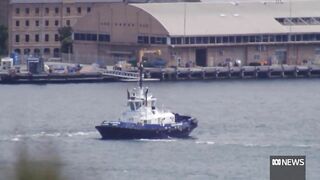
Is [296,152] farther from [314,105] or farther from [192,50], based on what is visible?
[192,50]

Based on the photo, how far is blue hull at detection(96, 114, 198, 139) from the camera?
1952 centimetres

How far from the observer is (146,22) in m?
34.0

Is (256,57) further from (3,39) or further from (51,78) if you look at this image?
(3,39)

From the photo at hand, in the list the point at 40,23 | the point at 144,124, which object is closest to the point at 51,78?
the point at 40,23

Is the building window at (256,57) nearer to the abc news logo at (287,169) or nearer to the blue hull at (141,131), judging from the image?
the blue hull at (141,131)

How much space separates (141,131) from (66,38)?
16.7 metres

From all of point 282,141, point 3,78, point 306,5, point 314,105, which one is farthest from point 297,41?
point 282,141

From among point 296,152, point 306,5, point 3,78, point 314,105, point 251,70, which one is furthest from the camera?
point 306,5

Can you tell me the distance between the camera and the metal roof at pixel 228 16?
34.3 m

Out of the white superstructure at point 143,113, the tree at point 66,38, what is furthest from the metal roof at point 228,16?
the white superstructure at point 143,113

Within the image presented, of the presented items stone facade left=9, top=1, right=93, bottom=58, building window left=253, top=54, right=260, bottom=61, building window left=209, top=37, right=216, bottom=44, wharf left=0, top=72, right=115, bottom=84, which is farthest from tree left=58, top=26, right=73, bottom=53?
building window left=253, top=54, right=260, bottom=61

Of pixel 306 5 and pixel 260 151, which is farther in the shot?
pixel 306 5

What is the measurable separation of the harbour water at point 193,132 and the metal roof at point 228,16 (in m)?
2.73

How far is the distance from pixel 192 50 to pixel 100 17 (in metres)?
2.18
